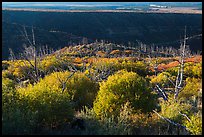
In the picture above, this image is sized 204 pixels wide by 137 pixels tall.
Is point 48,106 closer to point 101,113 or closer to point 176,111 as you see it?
point 101,113

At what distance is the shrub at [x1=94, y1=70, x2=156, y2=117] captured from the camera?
1363cm

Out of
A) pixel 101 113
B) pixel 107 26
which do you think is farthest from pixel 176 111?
pixel 107 26

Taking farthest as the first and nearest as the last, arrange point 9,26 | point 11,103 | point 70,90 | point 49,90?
point 9,26 < point 70,90 < point 49,90 < point 11,103

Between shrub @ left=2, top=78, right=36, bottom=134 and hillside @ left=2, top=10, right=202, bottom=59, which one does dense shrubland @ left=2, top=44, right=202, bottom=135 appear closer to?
shrub @ left=2, top=78, right=36, bottom=134

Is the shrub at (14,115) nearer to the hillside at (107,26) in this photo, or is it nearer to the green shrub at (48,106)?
the green shrub at (48,106)

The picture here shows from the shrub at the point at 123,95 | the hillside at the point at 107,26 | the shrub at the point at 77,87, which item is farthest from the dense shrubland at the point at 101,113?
the hillside at the point at 107,26

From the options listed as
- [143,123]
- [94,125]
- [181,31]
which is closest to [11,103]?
[94,125]

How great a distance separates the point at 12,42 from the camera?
3241 inches

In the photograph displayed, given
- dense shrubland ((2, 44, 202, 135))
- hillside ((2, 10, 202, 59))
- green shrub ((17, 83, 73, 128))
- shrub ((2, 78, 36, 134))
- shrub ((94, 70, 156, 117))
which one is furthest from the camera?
hillside ((2, 10, 202, 59))

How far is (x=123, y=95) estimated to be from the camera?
1369 cm

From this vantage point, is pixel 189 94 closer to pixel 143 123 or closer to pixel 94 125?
pixel 143 123

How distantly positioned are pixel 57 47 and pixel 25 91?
74.6 meters

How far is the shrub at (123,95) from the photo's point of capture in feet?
44.7

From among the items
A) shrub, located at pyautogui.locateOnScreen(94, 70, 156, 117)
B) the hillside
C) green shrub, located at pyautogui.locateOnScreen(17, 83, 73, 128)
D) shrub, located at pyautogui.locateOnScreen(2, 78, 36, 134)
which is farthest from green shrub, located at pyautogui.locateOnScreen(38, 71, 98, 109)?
the hillside
